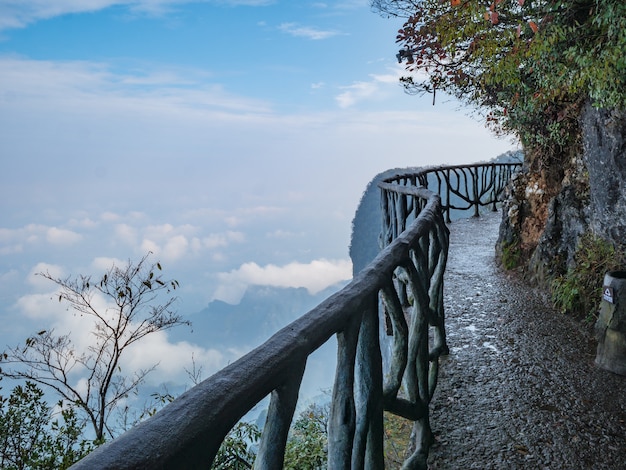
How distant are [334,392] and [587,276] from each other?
14.1 feet

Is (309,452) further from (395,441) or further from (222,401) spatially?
(222,401)

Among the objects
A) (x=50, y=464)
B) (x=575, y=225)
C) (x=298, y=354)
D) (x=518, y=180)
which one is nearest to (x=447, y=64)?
(x=518, y=180)

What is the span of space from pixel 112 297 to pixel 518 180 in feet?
33.2

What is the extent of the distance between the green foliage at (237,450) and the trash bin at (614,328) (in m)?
4.64

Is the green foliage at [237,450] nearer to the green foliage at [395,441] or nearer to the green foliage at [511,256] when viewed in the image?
the green foliage at [395,441]

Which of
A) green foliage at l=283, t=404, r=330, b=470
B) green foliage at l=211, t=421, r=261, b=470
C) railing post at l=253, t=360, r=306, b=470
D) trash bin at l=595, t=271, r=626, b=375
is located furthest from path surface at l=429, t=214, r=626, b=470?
green foliage at l=211, t=421, r=261, b=470

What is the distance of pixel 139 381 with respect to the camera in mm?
14164

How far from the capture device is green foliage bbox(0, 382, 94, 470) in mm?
9562

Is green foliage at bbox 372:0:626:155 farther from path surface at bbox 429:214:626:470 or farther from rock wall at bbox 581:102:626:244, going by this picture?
path surface at bbox 429:214:626:470

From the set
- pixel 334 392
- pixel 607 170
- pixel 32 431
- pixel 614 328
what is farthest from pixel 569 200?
pixel 32 431

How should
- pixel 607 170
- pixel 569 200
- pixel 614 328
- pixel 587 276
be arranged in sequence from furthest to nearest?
pixel 569 200
pixel 607 170
pixel 587 276
pixel 614 328

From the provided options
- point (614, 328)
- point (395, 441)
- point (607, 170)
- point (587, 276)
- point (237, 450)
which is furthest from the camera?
point (237, 450)

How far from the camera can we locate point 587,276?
16.5ft

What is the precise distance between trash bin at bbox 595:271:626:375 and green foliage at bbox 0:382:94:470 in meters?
9.06
